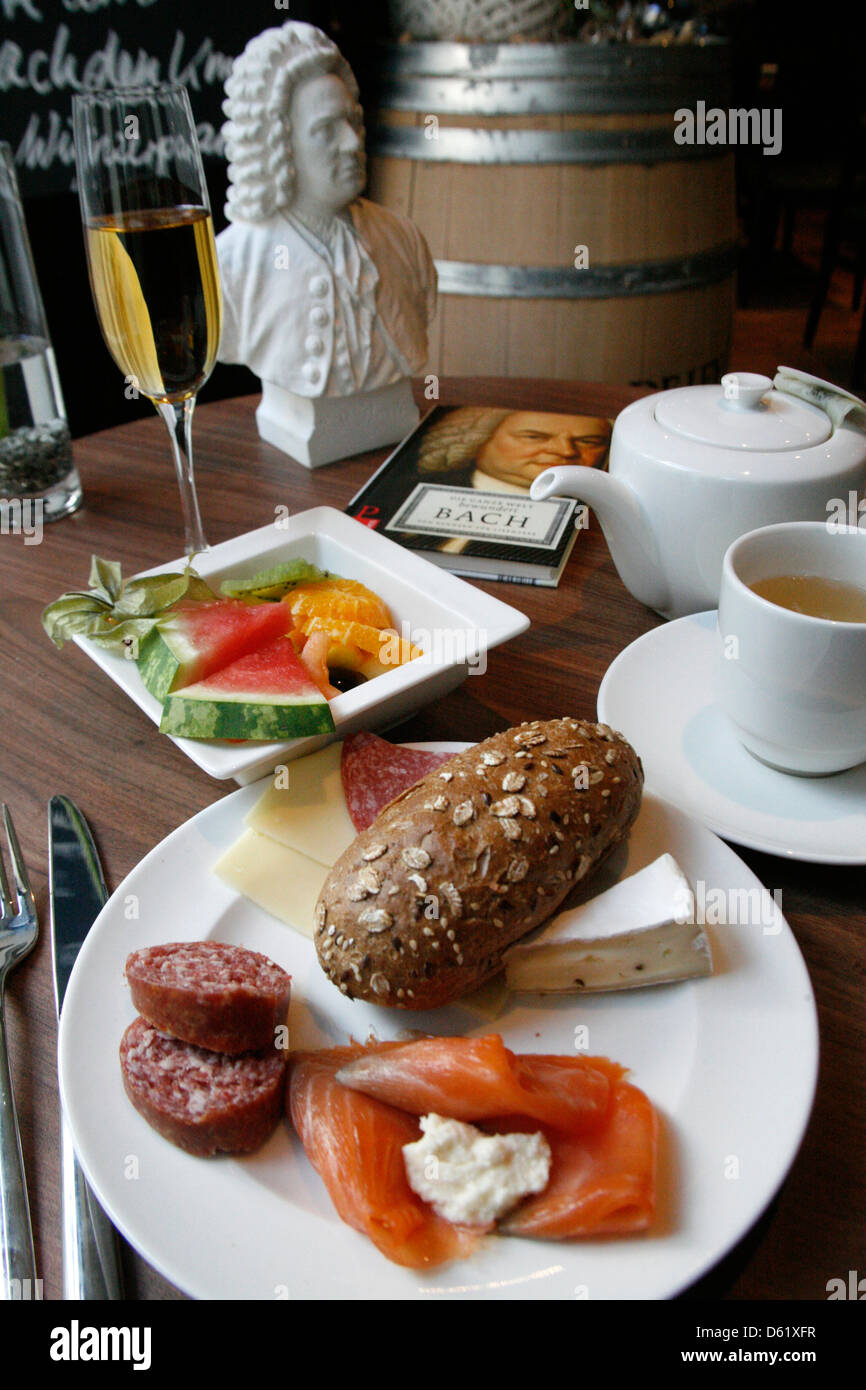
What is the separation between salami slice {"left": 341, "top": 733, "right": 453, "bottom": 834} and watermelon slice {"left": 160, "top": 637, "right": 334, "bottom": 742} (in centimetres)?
3

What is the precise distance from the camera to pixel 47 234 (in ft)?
7.18

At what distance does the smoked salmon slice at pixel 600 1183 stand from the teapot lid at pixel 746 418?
2.20 feet

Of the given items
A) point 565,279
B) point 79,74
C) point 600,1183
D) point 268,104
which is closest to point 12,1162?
point 600,1183

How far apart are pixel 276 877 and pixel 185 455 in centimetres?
64

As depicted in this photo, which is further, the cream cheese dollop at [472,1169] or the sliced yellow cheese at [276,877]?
the sliced yellow cheese at [276,877]

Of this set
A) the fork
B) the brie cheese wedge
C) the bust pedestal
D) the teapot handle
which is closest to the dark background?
the bust pedestal

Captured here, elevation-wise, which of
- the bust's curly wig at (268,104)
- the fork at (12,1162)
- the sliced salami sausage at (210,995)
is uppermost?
the bust's curly wig at (268,104)

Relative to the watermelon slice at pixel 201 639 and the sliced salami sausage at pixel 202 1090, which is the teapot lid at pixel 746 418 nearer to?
the watermelon slice at pixel 201 639


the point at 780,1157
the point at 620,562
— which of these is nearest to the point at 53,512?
the point at 620,562

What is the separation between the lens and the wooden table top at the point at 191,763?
1.79 ft

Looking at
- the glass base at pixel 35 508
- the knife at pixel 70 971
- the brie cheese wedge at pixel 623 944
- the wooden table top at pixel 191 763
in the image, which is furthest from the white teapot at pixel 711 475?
the glass base at pixel 35 508

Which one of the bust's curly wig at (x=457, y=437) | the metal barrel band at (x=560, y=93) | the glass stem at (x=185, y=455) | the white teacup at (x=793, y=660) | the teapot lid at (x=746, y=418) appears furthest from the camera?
the metal barrel band at (x=560, y=93)

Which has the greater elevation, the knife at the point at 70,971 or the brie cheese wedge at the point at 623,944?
the brie cheese wedge at the point at 623,944

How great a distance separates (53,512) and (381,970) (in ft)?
3.21
